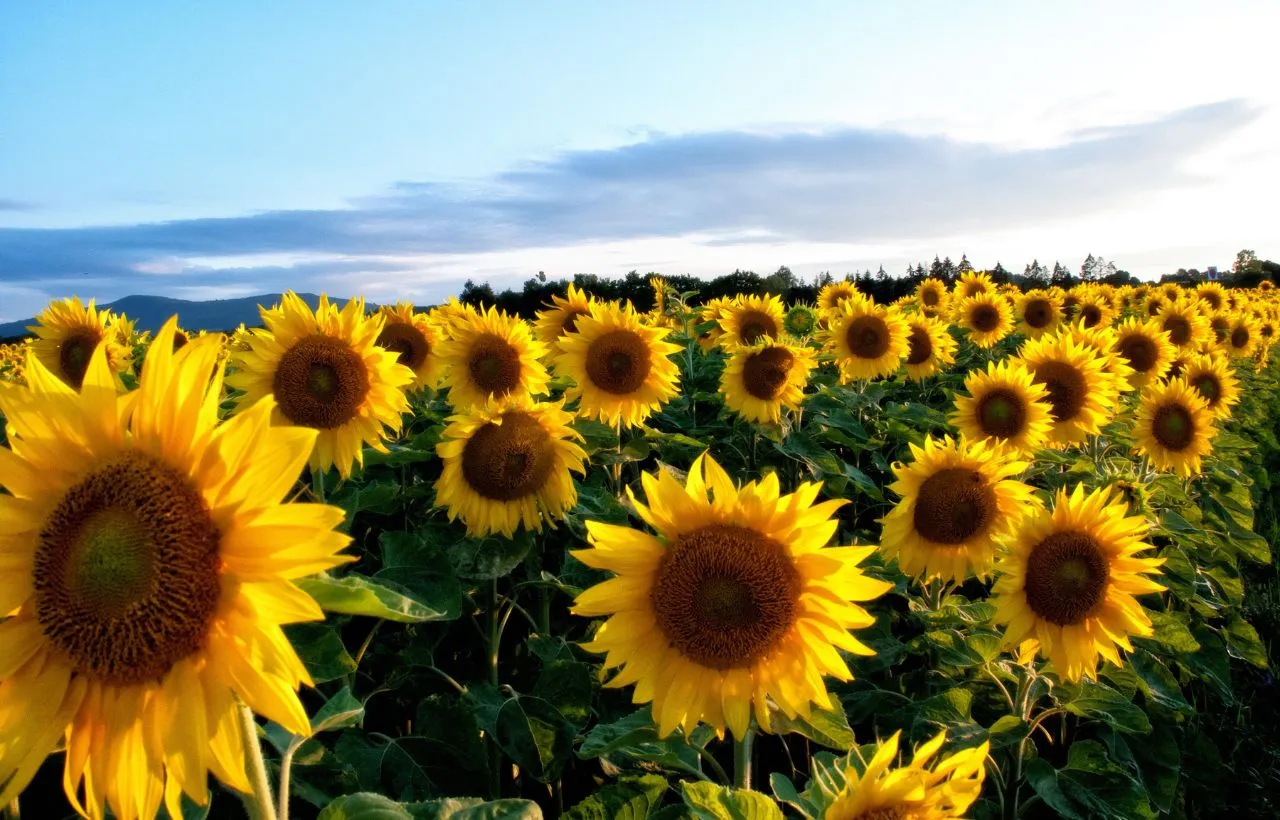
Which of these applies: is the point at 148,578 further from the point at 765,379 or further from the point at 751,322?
the point at 751,322

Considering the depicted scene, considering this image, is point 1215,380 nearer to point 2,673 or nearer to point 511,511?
point 511,511

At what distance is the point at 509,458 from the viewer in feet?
12.8

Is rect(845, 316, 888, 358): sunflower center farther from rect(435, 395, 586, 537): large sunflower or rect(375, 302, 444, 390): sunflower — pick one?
rect(435, 395, 586, 537): large sunflower

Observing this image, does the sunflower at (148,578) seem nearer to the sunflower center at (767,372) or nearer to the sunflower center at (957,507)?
the sunflower center at (957,507)

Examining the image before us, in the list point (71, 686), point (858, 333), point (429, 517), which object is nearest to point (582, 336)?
point (429, 517)

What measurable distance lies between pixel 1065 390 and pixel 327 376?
4.80 m

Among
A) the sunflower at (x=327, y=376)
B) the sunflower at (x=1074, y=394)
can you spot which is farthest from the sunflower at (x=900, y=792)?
the sunflower at (x=1074, y=394)

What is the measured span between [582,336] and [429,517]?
1.81m

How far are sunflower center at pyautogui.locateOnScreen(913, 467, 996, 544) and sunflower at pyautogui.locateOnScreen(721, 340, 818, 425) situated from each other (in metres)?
2.03

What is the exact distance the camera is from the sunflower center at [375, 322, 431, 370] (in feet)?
20.8

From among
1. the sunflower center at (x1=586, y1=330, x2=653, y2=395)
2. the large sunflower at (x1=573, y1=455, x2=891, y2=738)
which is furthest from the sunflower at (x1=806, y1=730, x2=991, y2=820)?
the sunflower center at (x1=586, y1=330, x2=653, y2=395)

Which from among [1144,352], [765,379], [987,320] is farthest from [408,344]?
[987,320]

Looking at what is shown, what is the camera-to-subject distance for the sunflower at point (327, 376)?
409 centimetres

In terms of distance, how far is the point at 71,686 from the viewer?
5.14 ft
